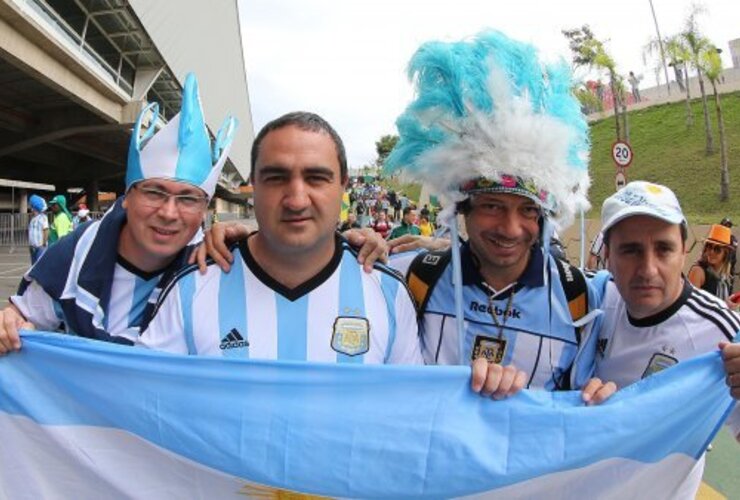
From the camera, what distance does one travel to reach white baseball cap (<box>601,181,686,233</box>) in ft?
7.04

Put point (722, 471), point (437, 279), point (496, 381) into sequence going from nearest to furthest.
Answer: point (496, 381)
point (437, 279)
point (722, 471)

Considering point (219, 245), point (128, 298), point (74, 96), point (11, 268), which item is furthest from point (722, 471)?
point (74, 96)

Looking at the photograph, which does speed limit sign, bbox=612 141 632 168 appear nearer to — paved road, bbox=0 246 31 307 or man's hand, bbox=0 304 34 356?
man's hand, bbox=0 304 34 356

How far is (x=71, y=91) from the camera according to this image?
20.2 meters

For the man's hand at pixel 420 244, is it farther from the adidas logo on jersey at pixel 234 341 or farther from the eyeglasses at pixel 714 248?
the eyeglasses at pixel 714 248

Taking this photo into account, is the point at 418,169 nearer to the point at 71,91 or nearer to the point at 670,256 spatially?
the point at 670,256

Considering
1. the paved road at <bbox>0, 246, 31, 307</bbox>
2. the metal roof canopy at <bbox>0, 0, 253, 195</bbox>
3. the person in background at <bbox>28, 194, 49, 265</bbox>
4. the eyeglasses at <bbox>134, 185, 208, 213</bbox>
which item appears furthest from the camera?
the metal roof canopy at <bbox>0, 0, 253, 195</bbox>

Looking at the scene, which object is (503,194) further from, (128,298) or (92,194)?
(92,194)

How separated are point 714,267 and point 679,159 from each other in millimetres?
29763

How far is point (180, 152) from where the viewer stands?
256 cm

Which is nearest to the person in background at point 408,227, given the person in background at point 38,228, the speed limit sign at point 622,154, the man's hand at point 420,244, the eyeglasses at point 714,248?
the speed limit sign at point 622,154

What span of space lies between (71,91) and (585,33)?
2795 cm

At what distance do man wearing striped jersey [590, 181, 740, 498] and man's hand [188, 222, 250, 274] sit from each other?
136 cm

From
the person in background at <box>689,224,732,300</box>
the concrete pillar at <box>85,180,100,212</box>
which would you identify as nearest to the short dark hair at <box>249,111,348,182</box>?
the person in background at <box>689,224,732,300</box>
